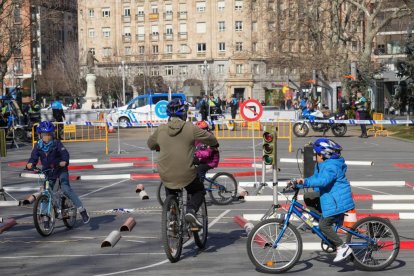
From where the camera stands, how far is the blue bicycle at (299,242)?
28.4ft

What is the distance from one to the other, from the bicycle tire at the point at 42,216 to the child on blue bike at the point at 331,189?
4148 millimetres

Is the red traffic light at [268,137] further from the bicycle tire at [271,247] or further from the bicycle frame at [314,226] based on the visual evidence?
the bicycle tire at [271,247]

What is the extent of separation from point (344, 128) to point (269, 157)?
74.3 ft

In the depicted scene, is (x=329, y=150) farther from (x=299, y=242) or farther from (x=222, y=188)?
(x=222, y=188)

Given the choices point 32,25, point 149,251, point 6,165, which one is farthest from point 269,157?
point 32,25

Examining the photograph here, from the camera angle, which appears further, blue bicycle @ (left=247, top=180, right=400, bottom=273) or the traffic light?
the traffic light

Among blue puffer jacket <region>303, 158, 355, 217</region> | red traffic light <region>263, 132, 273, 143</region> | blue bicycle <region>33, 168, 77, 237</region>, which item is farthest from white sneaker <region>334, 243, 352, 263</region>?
blue bicycle <region>33, 168, 77, 237</region>

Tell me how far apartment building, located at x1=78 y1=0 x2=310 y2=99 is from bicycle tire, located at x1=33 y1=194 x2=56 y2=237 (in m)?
81.0

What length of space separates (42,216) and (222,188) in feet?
13.8

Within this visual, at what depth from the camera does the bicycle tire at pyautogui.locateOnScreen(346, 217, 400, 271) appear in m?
8.82

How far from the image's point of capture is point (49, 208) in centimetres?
1125

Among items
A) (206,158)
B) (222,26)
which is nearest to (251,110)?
(206,158)

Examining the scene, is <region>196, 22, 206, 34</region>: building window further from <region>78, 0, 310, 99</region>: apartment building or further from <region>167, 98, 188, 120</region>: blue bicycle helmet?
<region>167, 98, 188, 120</region>: blue bicycle helmet

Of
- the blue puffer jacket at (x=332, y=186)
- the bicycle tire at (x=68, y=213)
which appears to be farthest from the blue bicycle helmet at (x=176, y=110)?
the bicycle tire at (x=68, y=213)
